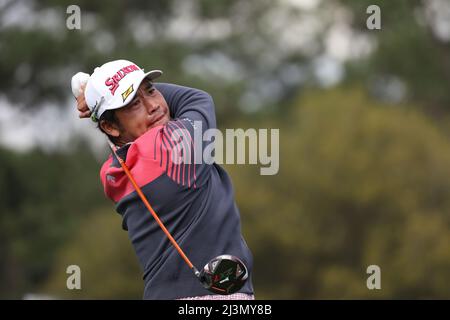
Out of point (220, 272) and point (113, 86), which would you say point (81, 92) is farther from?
point (220, 272)

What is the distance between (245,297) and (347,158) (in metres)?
26.6

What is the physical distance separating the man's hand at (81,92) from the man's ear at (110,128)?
0.14 m

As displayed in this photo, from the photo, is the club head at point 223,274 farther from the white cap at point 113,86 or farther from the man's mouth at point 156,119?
the white cap at point 113,86

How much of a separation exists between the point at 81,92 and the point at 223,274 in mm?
1439

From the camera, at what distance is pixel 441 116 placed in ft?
103

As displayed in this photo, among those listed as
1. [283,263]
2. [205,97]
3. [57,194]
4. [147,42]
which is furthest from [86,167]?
[205,97]

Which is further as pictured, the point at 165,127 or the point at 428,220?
the point at 428,220

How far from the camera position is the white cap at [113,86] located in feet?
17.0

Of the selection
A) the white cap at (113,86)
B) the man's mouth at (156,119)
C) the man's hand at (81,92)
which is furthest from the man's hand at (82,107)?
the man's mouth at (156,119)

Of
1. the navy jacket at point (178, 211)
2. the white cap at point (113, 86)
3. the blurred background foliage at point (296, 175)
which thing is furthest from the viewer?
the blurred background foliage at point (296, 175)

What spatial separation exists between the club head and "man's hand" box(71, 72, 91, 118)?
1227 mm

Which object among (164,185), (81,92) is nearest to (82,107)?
(81,92)

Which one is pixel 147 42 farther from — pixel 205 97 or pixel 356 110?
pixel 205 97

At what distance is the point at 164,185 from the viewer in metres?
4.99
